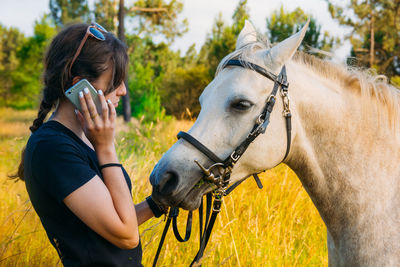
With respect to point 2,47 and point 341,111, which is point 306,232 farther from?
point 2,47

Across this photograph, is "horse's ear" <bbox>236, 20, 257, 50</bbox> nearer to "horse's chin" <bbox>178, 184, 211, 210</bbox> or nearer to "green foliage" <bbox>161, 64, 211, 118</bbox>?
"horse's chin" <bbox>178, 184, 211, 210</bbox>

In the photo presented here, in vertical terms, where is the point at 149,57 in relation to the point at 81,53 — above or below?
below

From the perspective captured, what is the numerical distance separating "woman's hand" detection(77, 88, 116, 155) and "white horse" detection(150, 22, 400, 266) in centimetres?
39

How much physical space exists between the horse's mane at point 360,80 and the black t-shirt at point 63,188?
3.31 ft

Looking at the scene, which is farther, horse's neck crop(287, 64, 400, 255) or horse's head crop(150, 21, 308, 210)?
horse's neck crop(287, 64, 400, 255)

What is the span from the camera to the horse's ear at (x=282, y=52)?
A: 1679mm

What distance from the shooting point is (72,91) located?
1265 mm

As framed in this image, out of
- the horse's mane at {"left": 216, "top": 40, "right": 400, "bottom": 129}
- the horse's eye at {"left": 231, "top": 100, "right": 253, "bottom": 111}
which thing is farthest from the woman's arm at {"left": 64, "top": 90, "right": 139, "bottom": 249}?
the horse's mane at {"left": 216, "top": 40, "right": 400, "bottom": 129}

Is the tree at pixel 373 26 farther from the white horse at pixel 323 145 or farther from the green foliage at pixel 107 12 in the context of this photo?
the white horse at pixel 323 145

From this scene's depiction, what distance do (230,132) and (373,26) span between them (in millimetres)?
22692

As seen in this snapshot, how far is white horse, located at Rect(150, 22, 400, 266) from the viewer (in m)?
1.62

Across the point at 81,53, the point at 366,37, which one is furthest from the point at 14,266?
the point at 366,37

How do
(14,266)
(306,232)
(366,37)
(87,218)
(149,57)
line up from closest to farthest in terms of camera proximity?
1. (87,218)
2. (14,266)
3. (306,232)
4. (366,37)
5. (149,57)

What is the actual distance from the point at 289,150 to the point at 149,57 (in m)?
33.2
